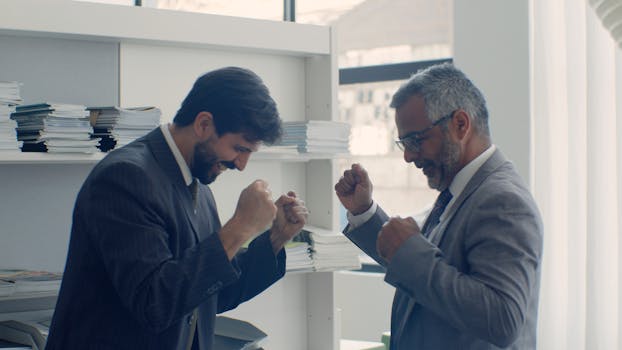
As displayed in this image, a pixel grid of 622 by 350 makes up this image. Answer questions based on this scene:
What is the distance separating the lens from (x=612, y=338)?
3.25 meters

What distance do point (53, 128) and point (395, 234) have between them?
107cm

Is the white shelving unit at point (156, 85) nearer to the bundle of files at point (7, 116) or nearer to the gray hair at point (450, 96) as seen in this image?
the bundle of files at point (7, 116)

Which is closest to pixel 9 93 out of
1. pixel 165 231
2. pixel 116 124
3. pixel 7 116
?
pixel 7 116

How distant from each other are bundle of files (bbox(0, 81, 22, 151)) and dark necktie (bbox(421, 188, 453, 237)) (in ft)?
3.83

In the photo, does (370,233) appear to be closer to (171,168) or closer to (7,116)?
(171,168)

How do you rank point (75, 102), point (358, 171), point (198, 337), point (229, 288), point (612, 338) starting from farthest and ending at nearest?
point (612, 338) → point (75, 102) → point (358, 171) → point (229, 288) → point (198, 337)

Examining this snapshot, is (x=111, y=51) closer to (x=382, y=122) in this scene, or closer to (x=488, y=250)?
(x=488, y=250)

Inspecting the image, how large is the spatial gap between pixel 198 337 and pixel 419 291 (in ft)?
1.74

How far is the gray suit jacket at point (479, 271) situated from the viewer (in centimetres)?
146

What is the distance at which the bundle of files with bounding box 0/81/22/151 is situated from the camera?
6.72ft

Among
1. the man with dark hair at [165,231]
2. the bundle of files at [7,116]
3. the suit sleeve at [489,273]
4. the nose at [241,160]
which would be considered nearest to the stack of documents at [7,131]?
the bundle of files at [7,116]

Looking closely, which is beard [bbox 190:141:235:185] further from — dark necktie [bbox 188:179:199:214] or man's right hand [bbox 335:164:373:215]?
man's right hand [bbox 335:164:373:215]

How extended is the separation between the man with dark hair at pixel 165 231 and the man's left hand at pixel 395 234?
0.26m

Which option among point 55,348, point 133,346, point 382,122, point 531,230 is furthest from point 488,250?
point 382,122
